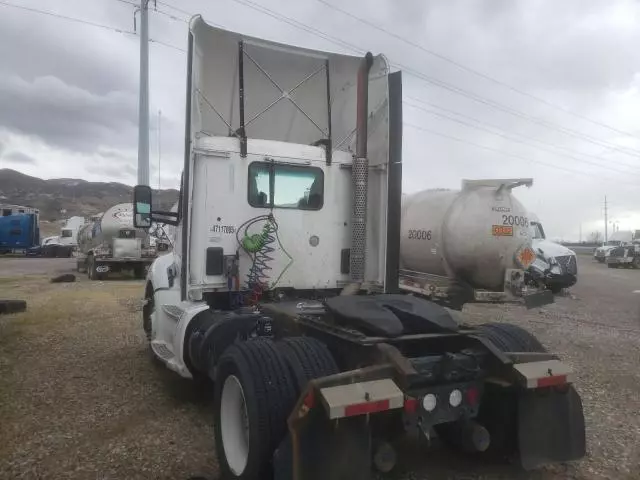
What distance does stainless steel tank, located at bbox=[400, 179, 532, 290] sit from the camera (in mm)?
9750

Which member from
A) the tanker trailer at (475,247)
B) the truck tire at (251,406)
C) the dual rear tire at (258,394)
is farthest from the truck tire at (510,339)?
the tanker trailer at (475,247)

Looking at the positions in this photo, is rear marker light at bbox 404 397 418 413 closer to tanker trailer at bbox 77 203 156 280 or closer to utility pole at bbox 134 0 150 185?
utility pole at bbox 134 0 150 185

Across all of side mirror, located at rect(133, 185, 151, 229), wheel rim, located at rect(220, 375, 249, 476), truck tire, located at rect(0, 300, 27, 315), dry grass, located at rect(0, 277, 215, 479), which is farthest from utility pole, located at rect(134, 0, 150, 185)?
wheel rim, located at rect(220, 375, 249, 476)

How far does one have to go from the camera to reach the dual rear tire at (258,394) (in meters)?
3.13

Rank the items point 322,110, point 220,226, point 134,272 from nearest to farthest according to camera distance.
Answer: point 220,226 → point 322,110 → point 134,272

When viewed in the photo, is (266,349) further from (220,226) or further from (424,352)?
(220,226)

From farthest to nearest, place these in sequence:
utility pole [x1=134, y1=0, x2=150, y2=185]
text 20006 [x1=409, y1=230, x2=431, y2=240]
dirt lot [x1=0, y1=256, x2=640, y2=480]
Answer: utility pole [x1=134, y1=0, x2=150, y2=185] → text 20006 [x1=409, y1=230, x2=431, y2=240] → dirt lot [x1=0, y1=256, x2=640, y2=480]

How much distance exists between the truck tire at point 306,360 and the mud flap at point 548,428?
4.19 ft

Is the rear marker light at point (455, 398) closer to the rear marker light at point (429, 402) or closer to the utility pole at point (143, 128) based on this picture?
the rear marker light at point (429, 402)

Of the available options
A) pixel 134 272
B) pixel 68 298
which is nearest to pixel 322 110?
pixel 68 298

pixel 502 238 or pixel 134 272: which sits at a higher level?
pixel 502 238

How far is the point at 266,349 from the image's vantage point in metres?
3.44

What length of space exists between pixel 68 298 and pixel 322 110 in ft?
34.2

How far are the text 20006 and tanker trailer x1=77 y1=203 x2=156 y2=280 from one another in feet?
40.9
